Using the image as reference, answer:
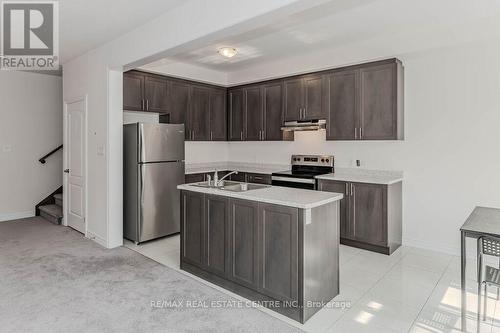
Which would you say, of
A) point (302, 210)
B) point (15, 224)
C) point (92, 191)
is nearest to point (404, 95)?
point (302, 210)

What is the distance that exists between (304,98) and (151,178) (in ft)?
8.30

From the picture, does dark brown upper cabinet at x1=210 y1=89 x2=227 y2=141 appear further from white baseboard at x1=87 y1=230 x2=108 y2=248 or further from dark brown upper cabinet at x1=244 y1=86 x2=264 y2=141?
white baseboard at x1=87 y1=230 x2=108 y2=248

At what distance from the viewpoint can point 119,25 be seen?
11.7ft

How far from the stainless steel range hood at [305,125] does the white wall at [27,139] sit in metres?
→ 4.43

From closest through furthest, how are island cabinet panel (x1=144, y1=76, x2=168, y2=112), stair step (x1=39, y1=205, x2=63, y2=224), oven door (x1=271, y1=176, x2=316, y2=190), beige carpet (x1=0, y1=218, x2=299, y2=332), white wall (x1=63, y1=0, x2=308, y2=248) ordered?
beige carpet (x1=0, y1=218, x2=299, y2=332) < white wall (x1=63, y1=0, x2=308, y2=248) < oven door (x1=271, y1=176, x2=316, y2=190) < island cabinet panel (x1=144, y1=76, x2=168, y2=112) < stair step (x1=39, y1=205, x2=63, y2=224)

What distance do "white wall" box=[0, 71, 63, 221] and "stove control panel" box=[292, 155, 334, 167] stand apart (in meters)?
4.58

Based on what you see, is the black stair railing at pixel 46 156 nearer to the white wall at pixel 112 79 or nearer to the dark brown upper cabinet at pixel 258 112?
the white wall at pixel 112 79

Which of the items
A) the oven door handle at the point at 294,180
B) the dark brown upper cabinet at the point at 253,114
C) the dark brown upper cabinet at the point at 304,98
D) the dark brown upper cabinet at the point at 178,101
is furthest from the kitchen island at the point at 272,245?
the dark brown upper cabinet at the point at 253,114

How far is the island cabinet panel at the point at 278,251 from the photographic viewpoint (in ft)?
8.18

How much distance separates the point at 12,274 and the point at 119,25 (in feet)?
9.33

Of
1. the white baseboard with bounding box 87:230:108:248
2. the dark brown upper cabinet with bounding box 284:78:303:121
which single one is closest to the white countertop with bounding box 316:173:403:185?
the dark brown upper cabinet with bounding box 284:78:303:121

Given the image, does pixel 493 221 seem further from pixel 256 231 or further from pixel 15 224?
pixel 15 224

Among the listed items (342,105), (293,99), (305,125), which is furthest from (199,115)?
(342,105)

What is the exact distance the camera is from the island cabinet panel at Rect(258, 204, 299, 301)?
2.49 metres
